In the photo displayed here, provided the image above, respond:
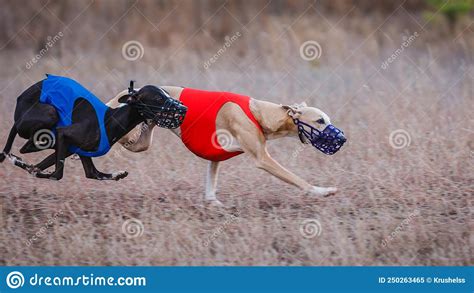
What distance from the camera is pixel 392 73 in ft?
38.1

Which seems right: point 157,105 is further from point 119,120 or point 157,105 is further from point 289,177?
point 289,177

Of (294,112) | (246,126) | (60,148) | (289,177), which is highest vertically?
(294,112)

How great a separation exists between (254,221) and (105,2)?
10.4 metres

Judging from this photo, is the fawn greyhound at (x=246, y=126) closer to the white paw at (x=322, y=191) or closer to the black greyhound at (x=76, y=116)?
the white paw at (x=322, y=191)

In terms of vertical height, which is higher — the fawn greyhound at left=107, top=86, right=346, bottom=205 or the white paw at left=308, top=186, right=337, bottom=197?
the fawn greyhound at left=107, top=86, right=346, bottom=205

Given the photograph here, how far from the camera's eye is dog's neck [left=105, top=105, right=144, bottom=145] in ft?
20.6

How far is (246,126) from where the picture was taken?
21.7ft

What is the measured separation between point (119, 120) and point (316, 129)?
1.63 m

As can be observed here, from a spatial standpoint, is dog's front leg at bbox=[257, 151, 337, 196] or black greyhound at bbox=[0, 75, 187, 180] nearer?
black greyhound at bbox=[0, 75, 187, 180]

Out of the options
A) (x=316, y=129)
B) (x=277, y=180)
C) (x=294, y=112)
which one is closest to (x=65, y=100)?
(x=294, y=112)

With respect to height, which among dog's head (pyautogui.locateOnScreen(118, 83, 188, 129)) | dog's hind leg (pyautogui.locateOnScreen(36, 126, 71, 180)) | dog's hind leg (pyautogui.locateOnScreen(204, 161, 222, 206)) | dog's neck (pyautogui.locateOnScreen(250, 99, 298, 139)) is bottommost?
dog's hind leg (pyautogui.locateOnScreen(36, 126, 71, 180))

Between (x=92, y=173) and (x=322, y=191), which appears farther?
(x=92, y=173)

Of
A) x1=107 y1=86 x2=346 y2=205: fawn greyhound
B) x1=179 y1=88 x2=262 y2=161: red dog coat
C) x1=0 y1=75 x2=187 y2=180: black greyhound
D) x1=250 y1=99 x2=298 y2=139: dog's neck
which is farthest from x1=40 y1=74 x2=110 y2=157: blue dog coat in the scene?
x1=250 y1=99 x2=298 y2=139: dog's neck

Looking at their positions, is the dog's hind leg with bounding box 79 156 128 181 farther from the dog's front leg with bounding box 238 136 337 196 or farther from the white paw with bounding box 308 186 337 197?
the white paw with bounding box 308 186 337 197
